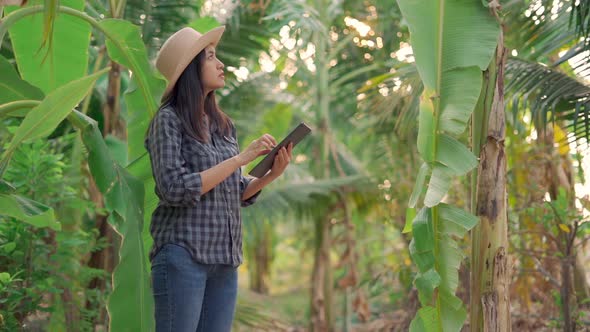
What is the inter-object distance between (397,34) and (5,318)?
4555mm

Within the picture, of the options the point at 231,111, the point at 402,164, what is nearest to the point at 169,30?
the point at 231,111

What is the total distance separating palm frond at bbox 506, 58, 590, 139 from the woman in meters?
2.04

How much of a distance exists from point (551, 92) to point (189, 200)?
250 cm

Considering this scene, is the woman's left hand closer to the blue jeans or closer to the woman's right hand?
the woman's right hand

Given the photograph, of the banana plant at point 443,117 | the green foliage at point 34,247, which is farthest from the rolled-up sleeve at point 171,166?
the green foliage at point 34,247

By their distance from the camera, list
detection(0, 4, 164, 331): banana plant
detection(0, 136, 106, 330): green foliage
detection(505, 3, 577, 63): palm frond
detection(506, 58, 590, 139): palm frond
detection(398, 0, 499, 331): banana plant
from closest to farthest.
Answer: detection(0, 4, 164, 331): banana plant → detection(398, 0, 499, 331): banana plant → detection(0, 136, 106, 330): green foliage → detection(506, 58, 590, 139): palm frond → detection(505, 3, 577, 63): palm frond

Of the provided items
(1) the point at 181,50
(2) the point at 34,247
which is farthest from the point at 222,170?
(2) the point at 34,247

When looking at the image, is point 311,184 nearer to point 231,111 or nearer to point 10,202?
point 231,111

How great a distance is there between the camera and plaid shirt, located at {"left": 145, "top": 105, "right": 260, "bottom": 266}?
2619 mm

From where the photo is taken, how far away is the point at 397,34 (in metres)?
7.24

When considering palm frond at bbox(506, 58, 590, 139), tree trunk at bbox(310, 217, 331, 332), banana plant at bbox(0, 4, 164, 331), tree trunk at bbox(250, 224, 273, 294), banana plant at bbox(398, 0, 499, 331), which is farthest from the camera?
tree trunk at bbox(250, 224, 273, 294)

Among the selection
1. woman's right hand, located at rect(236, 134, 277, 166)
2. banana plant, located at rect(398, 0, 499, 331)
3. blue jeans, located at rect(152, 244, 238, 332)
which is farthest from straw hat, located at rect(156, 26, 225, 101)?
banana plant, located at rect(398, 0, 499, 331)

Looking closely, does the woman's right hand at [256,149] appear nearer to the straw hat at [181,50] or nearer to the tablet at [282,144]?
the tablet at [282,144]

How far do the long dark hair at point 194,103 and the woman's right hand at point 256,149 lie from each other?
192mm
